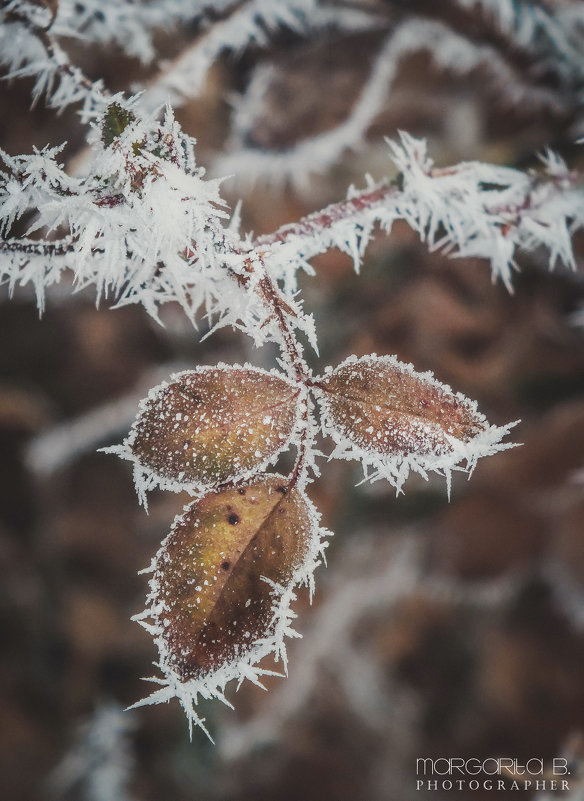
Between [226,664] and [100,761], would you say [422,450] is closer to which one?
[226,664]

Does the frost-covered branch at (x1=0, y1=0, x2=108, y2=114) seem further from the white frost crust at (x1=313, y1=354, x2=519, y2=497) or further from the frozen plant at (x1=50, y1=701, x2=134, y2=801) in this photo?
the frozen plant at (x1=50, y1=701, x2=134, y2=801)

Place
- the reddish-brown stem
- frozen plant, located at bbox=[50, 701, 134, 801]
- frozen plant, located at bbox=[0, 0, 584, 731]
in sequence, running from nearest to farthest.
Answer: frozen plant, located at bbox=[0, 0, 584, 731], the reddish-brown stem, frozen plant, located at bbox=[50, 701, 134, 801]

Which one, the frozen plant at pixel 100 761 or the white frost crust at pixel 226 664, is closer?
the white frost crust at pixel 226 664

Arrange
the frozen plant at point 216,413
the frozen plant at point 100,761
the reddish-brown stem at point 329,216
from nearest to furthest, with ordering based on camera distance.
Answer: the frozen plant at point 216,413 < the reddish-brown stem at point 329,216 < the frozen plant at point 100,761

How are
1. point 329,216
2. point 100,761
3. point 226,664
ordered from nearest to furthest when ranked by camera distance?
point 226,664
point 329,216
point 100,761

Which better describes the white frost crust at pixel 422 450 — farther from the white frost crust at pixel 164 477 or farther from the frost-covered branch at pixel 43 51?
the frost-covered branch at pixel 43 51

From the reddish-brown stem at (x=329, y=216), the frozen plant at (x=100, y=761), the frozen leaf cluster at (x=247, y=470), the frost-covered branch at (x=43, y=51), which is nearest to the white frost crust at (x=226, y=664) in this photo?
the frozen leaf cluster at (x=247, y=470)

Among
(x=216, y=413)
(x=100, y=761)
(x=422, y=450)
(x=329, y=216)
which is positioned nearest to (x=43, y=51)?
(x=329, y=216)

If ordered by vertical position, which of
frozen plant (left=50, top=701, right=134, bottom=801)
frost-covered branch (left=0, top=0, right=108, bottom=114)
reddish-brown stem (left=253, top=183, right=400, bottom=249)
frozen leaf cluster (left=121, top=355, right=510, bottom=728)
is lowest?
frozen plant (left=50, top=701, right=134, bottom=801)

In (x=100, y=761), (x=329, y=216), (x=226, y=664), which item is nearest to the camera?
(x=226, y=664)

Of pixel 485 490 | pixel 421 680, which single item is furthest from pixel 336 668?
pixel 485 490

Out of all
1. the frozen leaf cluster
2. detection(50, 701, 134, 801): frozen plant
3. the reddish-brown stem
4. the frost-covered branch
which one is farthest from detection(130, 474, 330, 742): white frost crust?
detection(50, 701, 134, 801): frozen plant

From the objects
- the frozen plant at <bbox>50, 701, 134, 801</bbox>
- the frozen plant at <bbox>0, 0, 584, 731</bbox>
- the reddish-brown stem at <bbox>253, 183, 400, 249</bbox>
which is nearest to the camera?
the frozen plant at <bbox>0, 0, 584, 731</bbox>

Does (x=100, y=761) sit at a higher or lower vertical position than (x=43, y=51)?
lower
